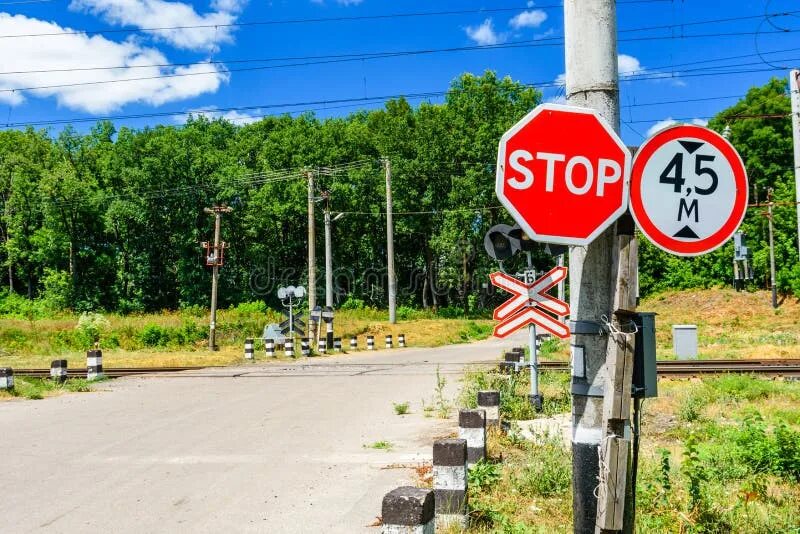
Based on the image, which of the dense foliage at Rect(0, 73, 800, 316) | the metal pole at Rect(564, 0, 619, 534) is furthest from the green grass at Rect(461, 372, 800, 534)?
the dense foliage at Rect(0, 73, 800, 316)

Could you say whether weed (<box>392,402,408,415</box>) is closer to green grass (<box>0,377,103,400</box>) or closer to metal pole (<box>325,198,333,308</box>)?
green grass (<box>0,377,103,400</box>)

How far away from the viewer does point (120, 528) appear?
19.1 feet

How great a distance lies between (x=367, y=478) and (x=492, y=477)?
153cm

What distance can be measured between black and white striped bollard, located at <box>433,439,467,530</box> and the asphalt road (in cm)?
72

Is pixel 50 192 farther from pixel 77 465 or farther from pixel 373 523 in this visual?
pixel 373 523

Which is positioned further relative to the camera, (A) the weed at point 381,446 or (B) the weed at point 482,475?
(A) the weed at point 381,446

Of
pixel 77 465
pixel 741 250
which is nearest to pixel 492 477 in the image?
pixel 77 465

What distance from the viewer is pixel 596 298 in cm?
348

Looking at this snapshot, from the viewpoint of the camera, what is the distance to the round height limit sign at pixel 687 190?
3.26 m

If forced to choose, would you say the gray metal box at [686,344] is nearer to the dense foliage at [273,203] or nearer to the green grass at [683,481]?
the green grass at [683,481]

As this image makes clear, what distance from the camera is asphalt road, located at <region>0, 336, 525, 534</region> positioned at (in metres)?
6.13

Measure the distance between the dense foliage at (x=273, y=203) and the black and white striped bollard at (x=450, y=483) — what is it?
152ft

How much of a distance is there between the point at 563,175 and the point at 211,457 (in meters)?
6.67

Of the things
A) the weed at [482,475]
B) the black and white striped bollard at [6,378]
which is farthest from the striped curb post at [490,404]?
the black and white striped bollard at [6,378]
